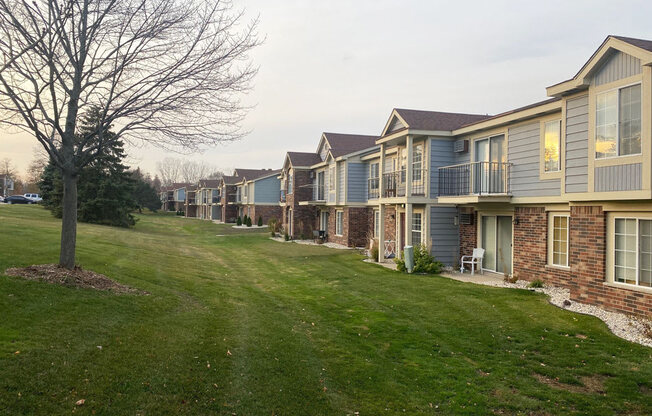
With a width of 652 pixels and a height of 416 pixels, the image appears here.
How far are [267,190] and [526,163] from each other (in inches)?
1554

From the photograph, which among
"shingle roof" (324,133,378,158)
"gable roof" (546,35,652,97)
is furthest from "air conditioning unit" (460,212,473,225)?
"shingle roof" (324,133,378,158)

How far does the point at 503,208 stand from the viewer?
52.0 feet

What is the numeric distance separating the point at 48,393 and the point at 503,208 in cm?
1442

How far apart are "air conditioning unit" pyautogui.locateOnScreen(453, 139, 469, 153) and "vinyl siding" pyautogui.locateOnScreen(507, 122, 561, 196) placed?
2311 millimetres

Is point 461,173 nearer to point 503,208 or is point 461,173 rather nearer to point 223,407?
point 503,208

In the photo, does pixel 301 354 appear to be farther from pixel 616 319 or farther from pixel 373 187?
pixel 373 187

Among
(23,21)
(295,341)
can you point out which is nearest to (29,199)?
(23,21)

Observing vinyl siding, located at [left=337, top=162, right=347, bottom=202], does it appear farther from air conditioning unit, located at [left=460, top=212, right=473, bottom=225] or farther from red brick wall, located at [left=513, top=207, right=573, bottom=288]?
red brick wall, located at [left=513, top=207, right=573, bottom=288]

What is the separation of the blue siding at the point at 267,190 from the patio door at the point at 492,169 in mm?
36849

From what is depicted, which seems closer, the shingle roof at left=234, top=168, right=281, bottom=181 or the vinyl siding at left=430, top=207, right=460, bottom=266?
the vinyl siding at left=430, top=207, right=460, bottom=266

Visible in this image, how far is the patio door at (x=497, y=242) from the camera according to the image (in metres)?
15.9

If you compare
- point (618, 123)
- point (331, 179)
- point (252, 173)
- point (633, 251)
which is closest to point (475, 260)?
point (633, 251)

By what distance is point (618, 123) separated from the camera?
397 inches

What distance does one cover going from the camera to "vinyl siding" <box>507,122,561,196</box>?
14148 mm
